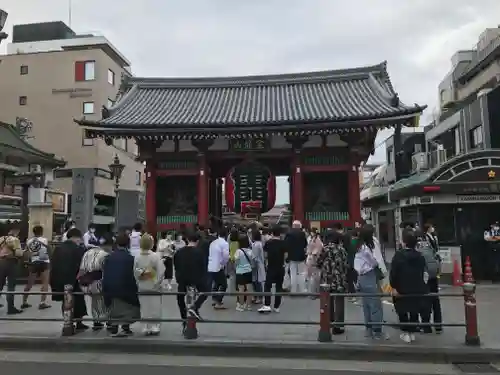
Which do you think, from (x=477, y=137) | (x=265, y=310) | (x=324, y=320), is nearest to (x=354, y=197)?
(x=265, y=310)

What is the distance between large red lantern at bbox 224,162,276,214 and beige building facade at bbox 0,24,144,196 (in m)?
24.3

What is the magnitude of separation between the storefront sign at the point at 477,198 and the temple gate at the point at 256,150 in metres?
3.37

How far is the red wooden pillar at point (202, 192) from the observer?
61.7ft

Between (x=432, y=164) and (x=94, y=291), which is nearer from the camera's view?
(x=94, y=291)

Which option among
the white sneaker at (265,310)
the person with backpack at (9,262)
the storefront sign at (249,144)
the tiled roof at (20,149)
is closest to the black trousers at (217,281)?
the white sneaker at (265,310)

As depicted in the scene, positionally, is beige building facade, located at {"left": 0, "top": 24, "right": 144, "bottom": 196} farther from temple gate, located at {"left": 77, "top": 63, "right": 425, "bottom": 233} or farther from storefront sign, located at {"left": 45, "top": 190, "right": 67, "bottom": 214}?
temple gate, located at {"left": 77, "top": 63, "right": 425, "bottom": 233}

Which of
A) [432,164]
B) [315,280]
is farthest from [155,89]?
[432,164]

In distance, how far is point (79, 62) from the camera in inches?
1646

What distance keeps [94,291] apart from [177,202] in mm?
10699

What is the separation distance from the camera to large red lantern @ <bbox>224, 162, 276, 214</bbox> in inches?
749

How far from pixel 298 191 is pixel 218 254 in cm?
771

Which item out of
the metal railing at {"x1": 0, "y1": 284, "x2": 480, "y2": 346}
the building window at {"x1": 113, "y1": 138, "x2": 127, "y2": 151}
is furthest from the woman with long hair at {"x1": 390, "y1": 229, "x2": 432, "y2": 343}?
the building window at {"x1": 113, "y1": 138, "x2": 127, "y2": 151}

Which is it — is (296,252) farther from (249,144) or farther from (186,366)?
(249,144)

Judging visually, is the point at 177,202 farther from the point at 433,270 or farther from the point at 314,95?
the point at 433,270
